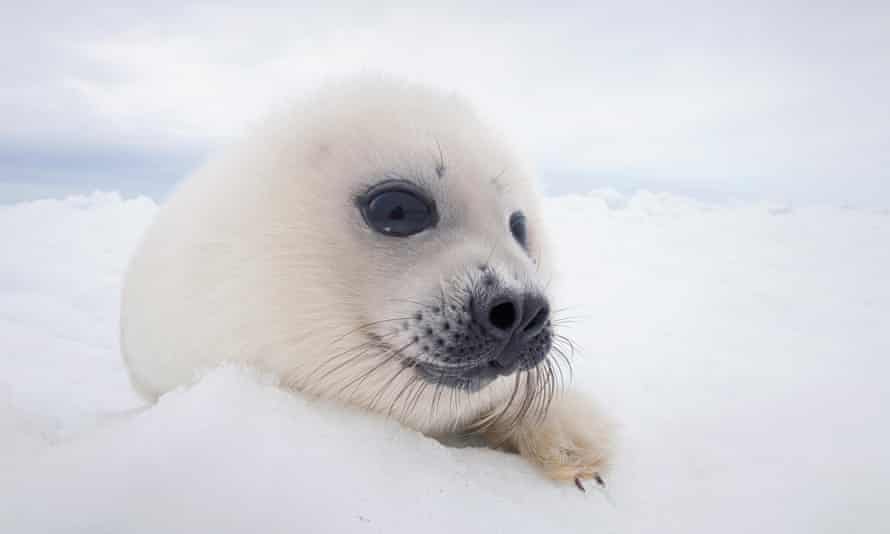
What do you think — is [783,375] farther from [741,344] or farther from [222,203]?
[222,203]

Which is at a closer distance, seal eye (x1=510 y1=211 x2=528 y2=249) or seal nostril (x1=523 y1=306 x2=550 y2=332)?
seal nostril (x1=523 y1=306 x2=550 y2=332)

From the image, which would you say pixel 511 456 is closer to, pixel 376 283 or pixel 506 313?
pixel 506 313

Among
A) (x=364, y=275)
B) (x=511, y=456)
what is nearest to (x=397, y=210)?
(x=364, y=275)

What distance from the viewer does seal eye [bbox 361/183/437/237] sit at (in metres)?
1.51

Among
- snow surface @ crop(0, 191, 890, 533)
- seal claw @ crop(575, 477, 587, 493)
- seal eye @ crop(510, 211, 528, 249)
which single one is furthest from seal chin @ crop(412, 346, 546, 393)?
seal eye @ crop(510, 211, 528, 249)

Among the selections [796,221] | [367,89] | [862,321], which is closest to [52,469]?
[367,89]

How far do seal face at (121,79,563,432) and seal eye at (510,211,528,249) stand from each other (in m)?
0.04

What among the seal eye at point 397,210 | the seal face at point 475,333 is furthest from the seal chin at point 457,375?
the seal eye at point 397,210

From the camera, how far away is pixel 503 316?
51.6 inches

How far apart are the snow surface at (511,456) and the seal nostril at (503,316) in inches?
13.6

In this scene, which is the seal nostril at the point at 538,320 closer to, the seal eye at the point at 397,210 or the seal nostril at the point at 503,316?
the seal nostril at the point at 503,316

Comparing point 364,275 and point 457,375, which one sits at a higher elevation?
point 364,275

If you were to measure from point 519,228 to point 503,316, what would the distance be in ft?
2.12

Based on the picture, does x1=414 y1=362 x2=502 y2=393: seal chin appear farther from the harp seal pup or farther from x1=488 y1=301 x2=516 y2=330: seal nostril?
x1=488 y1=301 x2=516 y2=330: seal nostril
